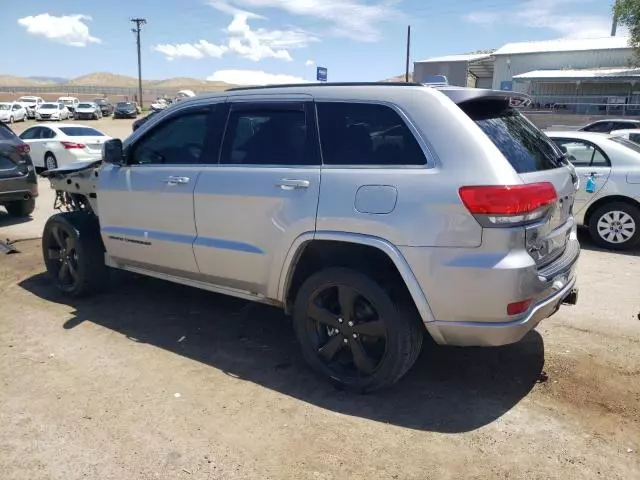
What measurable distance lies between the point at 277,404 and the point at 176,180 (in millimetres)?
1855

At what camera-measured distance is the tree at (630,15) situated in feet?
115

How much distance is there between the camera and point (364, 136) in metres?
3.45

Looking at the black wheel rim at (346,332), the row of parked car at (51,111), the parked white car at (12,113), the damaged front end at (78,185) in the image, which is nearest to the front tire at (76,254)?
the damaged front end at (78,185)

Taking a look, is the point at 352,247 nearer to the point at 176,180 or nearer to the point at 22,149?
the point at 176,180

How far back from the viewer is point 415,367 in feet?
12.8

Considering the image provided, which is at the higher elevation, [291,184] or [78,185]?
[291,184]

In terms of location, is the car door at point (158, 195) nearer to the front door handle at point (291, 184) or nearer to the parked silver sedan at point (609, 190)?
the front door handle at point (291, 184)

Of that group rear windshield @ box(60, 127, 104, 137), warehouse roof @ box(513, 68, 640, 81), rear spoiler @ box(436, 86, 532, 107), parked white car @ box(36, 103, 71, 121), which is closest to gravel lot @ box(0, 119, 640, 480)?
rear spoiler @ box(436, 86, 532, 107)

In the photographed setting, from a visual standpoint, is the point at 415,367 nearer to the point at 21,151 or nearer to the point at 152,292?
the point at 152,292

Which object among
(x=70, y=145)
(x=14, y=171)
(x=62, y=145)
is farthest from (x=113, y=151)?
(x=62, y=145)

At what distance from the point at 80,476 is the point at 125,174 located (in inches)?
102

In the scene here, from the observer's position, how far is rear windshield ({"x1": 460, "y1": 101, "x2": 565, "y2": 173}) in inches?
128

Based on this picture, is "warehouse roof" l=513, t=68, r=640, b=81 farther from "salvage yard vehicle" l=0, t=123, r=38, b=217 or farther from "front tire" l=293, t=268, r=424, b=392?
"front tire" l=293, t=268, r=424, b=392

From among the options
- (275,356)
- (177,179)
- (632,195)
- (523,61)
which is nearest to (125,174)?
(177,179)
